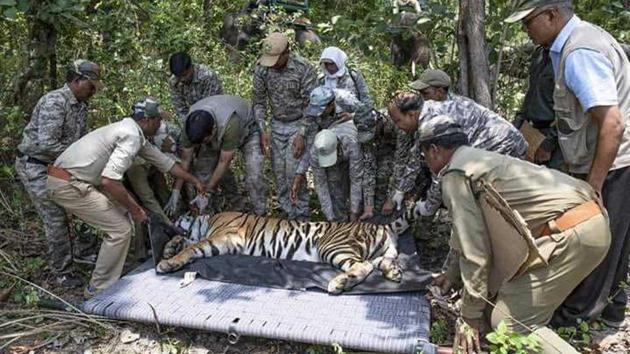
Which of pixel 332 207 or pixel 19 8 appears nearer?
pixel 19 8

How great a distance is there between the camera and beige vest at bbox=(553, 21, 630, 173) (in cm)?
334

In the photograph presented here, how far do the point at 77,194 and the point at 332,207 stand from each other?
7.81 feet

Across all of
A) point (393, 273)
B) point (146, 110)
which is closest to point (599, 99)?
point (393, 273)

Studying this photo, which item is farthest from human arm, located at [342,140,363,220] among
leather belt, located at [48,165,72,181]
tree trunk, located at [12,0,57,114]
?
tree trunk, located at [12,0,57,114]

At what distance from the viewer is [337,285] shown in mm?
4430

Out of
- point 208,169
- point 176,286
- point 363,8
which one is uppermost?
point 363,8

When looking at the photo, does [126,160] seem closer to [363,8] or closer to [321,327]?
[321,327]

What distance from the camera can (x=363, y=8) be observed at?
914 centimetres

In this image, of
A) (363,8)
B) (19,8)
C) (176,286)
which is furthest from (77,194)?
(363,8)

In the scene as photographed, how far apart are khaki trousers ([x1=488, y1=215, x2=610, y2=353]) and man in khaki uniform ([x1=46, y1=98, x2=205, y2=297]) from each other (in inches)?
117

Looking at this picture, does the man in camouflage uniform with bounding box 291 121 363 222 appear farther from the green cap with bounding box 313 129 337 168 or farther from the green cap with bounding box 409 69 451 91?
the green cap with bounding box 409 69 451 91

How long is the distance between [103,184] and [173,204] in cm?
126

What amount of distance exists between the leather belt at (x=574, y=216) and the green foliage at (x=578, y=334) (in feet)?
3.25

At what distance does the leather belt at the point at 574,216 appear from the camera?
10.1ft
